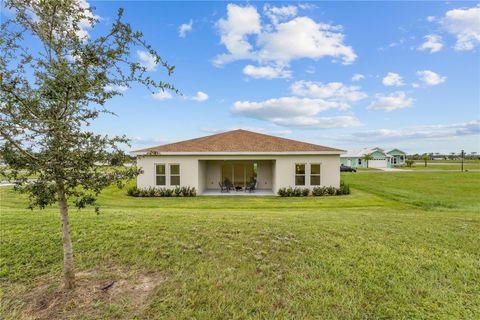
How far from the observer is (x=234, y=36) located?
16156 millimetres

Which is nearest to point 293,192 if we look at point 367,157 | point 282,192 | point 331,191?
point 282,192

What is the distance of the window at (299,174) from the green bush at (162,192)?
6.83 meters

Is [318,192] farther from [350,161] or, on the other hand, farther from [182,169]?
[350,161]

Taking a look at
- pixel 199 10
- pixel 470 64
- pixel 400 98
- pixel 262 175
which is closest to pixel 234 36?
pixel 199 10

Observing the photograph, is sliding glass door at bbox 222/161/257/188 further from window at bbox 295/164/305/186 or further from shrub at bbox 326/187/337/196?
shrub at bbox 326/187/337/196

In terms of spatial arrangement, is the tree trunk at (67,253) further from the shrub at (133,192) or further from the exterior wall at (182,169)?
the shrub at (133,192)

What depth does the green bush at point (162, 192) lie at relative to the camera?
50.2 ft

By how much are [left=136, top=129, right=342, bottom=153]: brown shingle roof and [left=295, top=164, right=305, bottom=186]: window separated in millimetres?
1163

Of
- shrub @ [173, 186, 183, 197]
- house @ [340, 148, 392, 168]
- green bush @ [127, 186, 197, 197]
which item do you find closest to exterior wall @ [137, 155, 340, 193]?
green bush @ [127, 186, 197, 197]

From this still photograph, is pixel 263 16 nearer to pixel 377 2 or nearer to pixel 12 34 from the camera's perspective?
pixel 377 2

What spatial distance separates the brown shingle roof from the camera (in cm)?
1592

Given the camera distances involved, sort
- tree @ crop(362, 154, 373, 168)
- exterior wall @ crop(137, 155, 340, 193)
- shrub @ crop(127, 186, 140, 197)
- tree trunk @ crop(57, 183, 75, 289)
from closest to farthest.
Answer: tree trunk @ crop(57, 183, 75, 289) → shrub @ crop(127, 186, 140, 197) → exterior wall @ crop(137, 155, 340, 193) → tree @ crop(362, 154, 373, 168)

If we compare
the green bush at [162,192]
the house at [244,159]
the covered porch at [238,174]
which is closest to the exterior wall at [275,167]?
the house at [244,159]


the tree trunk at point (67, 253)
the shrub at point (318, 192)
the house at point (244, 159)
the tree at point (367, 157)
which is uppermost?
the tree at point (367, 157)
